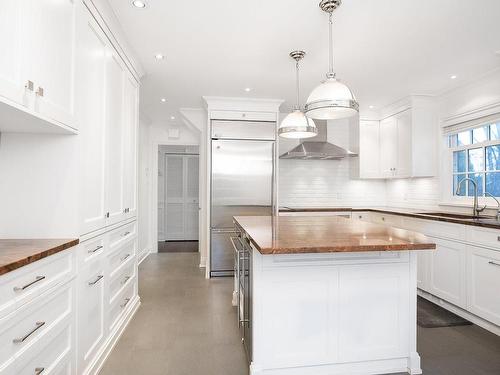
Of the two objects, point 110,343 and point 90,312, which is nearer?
point 90,312

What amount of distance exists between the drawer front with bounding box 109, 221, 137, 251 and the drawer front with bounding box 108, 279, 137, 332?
0.44 meters

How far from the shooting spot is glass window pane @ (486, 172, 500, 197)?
3.35 metres

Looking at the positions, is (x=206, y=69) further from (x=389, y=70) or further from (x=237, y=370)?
(x=237, y=370)

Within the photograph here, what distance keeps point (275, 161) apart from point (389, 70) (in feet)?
5.87

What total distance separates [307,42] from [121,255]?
2.49 m

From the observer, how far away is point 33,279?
1.36m

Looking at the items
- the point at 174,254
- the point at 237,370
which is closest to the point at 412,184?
the point at 237,370

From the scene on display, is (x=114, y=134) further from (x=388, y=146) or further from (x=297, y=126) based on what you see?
(x=388, y=146)

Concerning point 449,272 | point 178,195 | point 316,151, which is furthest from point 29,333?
point 178,195

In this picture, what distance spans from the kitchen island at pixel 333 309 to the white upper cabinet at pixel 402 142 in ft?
8.50

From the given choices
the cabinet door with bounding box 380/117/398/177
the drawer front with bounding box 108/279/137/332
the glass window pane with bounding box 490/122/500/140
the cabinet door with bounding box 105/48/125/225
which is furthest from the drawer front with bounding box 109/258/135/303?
the glass window pane with bounding box 490/122/500/140

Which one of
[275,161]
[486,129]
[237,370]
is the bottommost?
[237,370]

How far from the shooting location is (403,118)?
4285mm

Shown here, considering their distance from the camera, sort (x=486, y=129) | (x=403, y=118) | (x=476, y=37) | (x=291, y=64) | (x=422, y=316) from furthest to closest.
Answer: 1. (x=403, y=118)
2. (x=486, y=129)
3. (x=291, y=64)
4. (x=422, y=316)
5. (x=476, y=37)
